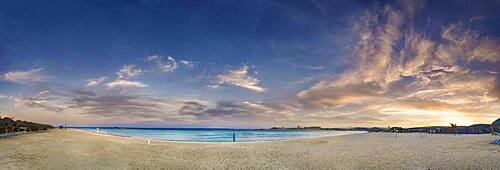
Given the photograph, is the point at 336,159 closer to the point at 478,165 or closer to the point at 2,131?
the point at 478,165

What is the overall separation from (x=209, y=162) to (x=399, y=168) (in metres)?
11.8

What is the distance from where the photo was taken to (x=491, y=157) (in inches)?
814

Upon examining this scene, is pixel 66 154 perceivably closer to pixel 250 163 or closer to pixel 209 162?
pixel 209 162

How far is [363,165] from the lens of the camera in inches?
750

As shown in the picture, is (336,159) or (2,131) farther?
(2,131)

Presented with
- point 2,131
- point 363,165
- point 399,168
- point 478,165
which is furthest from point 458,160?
point 2,131

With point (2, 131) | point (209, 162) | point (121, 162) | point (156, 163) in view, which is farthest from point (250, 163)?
point (2, 131)

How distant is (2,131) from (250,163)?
4802cm

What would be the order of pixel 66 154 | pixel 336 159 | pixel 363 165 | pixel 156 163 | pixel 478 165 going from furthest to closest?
pixel 66 154, pixel 336 159, pixel 156 163, pixel 363 165, pixel 478 165

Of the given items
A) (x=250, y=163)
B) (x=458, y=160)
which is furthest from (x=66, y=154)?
(x=458, y=160)

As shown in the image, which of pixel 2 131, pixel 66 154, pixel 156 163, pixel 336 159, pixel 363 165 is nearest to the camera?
pixel 363 165

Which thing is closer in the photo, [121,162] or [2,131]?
[121,162]

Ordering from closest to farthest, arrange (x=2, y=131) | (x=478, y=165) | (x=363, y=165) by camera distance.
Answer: (x=478, y=165), (x=363, y=165), (x=2, y=131)

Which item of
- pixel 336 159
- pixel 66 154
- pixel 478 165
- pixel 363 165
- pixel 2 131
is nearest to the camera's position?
pixel 478 165
